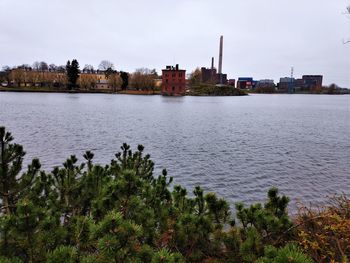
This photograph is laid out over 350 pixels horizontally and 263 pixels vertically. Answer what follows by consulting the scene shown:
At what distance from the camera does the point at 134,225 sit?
114 inches

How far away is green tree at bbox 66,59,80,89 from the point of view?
422 ft

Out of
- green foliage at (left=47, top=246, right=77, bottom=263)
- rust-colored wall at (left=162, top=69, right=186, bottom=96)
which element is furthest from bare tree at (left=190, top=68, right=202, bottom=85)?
green foliage at (left=47, top=246, right=77, bottom=263)

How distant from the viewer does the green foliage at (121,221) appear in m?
3.00

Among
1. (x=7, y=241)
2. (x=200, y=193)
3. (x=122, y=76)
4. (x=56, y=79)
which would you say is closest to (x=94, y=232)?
(x=7, y=241)

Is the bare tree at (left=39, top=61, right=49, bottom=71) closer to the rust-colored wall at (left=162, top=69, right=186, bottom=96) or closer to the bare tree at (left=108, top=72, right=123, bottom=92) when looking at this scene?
the bare tree at (left=108, top=72, right=123, bottom=92)

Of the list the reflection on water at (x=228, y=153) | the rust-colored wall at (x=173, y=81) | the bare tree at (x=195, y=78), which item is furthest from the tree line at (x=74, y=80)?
the reflection on water at (x=228, y=153)

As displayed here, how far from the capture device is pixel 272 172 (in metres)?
A: 18.2

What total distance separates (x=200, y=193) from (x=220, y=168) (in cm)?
1335

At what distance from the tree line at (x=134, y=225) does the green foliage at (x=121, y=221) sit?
0.04 ft

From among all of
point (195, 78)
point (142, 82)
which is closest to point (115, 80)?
point (142, 82)

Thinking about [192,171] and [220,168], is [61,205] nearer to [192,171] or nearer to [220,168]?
[192,171]

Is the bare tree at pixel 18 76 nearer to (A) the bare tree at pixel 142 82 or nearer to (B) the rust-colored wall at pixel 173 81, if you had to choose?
(A) the bare tree at pixel 142 82

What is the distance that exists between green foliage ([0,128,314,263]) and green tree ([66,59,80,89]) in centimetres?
13393

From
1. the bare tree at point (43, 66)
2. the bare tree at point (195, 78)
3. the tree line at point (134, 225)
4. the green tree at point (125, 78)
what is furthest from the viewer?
the bare tree at point (43, 66)
